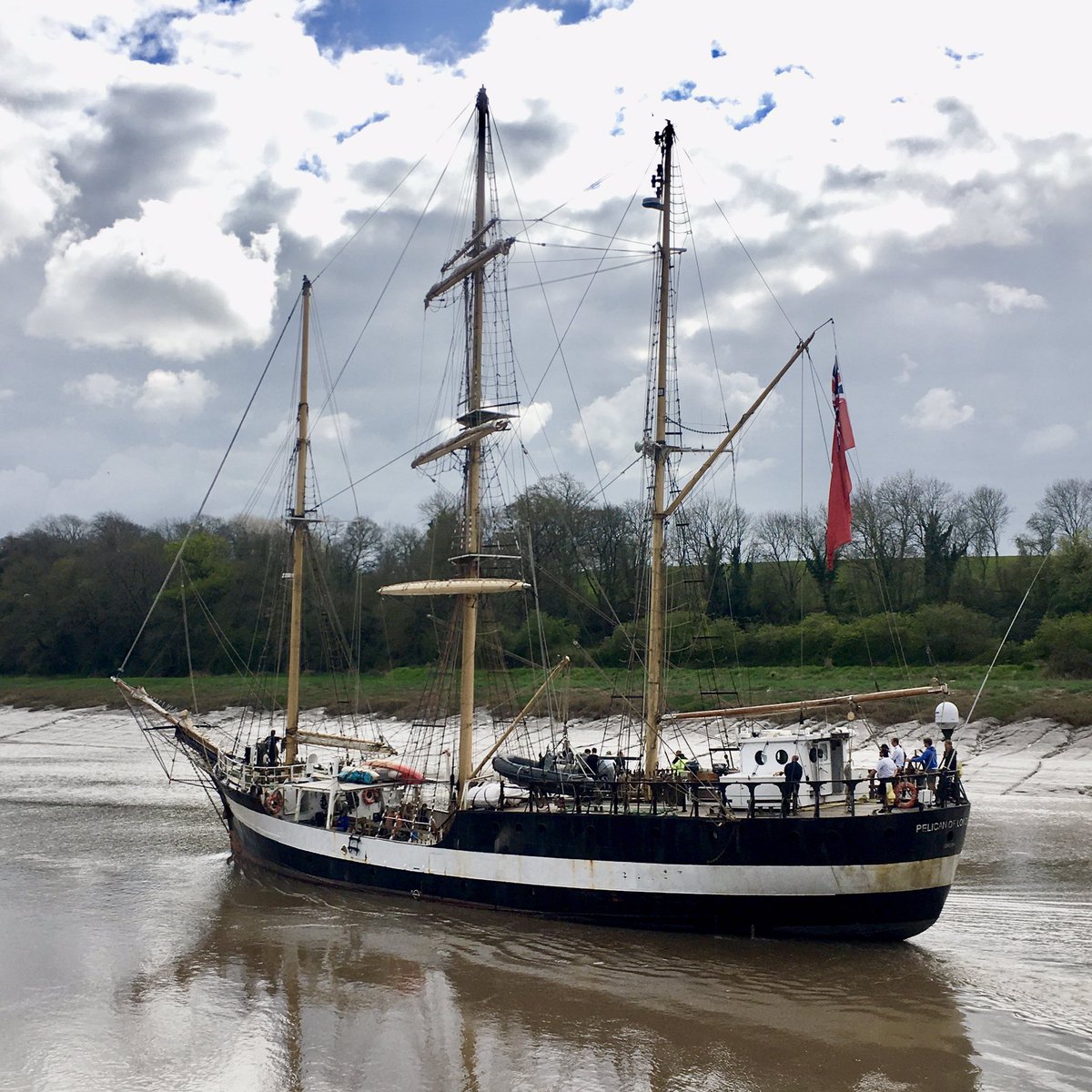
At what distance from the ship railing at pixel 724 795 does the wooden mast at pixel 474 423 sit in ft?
16.4

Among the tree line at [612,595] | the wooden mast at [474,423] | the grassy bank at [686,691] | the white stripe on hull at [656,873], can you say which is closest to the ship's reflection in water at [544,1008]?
the white stripe on hull at [656,873]

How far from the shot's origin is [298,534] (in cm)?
3562

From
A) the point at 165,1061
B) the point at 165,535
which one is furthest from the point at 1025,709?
the point at 165,535

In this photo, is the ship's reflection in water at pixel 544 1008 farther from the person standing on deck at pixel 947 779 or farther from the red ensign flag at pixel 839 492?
the red ensign flag at pixel 839 492

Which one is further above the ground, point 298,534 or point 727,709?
point 298,534

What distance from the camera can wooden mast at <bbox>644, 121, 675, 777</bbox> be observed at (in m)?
28.3

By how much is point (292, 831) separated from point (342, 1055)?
13.0 meters

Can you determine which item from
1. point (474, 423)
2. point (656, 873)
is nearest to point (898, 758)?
point (656, 873)

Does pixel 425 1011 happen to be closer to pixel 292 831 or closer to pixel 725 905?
pixel 725 905

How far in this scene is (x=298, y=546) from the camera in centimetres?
3547

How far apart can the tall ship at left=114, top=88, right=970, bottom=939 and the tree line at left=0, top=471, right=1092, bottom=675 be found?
22.0 meters

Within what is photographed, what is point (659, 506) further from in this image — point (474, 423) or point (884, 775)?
point (884, 775)

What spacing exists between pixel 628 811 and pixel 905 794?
5.90 metres

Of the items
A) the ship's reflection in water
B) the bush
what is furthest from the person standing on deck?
the bush
